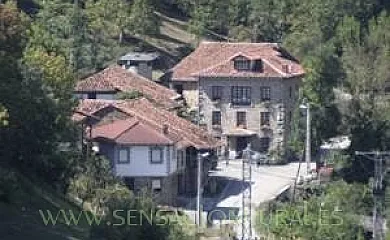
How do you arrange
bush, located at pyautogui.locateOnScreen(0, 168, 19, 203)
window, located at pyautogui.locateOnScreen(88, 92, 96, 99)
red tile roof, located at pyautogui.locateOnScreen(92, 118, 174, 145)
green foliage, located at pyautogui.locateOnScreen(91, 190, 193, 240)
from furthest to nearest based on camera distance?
window, located at pyautogui.locateOnScreen(88, 92, 96, 99) < red tile roof, located at pyautogui.locateOnScreen(92, 118, 174, 145) < bush, located at pyautogui.locateOnScreen(0, 168, 19, 203) < green foliage, located at pyautogui.locateOnScreen(91, 190, 193, 240)

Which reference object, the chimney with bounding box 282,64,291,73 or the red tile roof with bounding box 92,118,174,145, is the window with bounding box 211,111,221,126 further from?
the red tile roof with bounding box 92,118,174,145

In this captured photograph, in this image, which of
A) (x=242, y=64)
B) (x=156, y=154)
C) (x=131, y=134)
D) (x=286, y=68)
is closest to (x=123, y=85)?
(x=242, y=64)

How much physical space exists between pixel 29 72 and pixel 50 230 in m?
7.99

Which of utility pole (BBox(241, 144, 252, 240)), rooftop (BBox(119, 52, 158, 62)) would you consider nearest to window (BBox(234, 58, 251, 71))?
rooftop (BBox(119, 52, 158, 62))

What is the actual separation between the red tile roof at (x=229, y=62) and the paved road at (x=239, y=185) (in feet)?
12.3

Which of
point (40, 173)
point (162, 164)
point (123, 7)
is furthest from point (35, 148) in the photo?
point (123, 7)

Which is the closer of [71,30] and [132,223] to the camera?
[132,223]

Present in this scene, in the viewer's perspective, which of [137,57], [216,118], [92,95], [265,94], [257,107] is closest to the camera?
[92,95]

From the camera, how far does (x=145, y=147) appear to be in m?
40.4

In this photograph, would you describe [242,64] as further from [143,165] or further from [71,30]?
[143,165]

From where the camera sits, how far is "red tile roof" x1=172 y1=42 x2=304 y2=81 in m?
51.2

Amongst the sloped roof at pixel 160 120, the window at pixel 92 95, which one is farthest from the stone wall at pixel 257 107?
the sloped roof at pixel 160 120

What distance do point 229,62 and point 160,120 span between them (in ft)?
30.4

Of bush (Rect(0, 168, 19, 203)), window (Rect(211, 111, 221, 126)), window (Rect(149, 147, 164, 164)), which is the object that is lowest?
window (Rect(211, 111, 221, 126))
